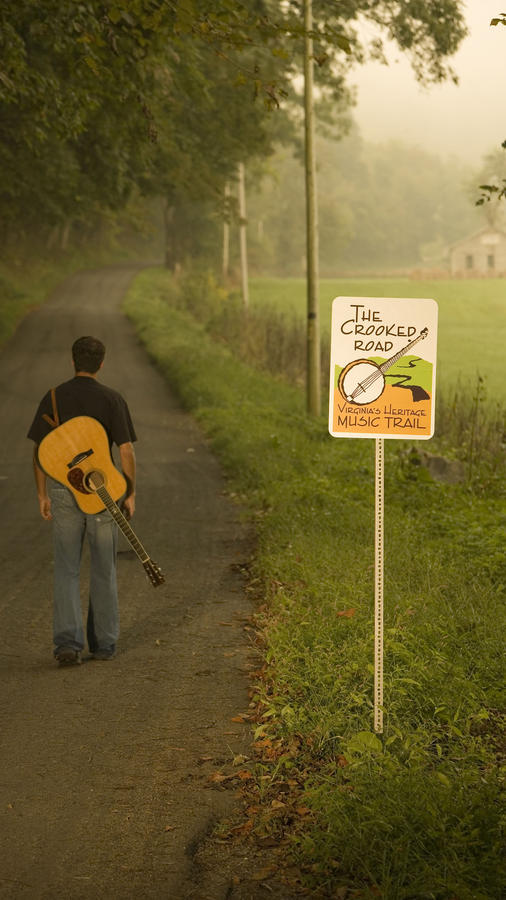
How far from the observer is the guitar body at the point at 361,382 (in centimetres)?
565

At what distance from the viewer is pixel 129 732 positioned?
5.75m

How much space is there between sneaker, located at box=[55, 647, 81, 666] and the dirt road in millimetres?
59

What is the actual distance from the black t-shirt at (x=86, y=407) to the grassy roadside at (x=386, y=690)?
1.80 meters

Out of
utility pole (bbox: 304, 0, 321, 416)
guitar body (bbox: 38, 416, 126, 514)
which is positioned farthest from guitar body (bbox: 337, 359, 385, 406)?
utility pole (bbox: 304, 0, 321, 416)

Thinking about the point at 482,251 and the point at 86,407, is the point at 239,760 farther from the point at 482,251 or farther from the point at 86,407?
the point at 482,251

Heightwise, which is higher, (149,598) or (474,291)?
(474,291)

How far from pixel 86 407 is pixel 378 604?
2.43 meters

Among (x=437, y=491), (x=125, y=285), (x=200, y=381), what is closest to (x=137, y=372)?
(x=200, y=381)

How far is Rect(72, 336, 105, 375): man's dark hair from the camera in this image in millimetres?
6895

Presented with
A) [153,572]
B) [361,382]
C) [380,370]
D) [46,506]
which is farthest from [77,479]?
[380,370]

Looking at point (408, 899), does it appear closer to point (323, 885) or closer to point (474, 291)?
point (323, 885)

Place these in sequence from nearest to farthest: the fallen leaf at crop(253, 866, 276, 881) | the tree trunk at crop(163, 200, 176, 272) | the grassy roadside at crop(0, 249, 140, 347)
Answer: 1. the fallen leaf at crop(253, 866, 276, 881)
2. the grassy roadside at crop(0, 249, 140, 347)
3. the tree trunk at crop(163, 200, 176, 272)

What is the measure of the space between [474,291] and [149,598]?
137 feet

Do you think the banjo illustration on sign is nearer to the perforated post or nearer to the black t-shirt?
the perforated post
